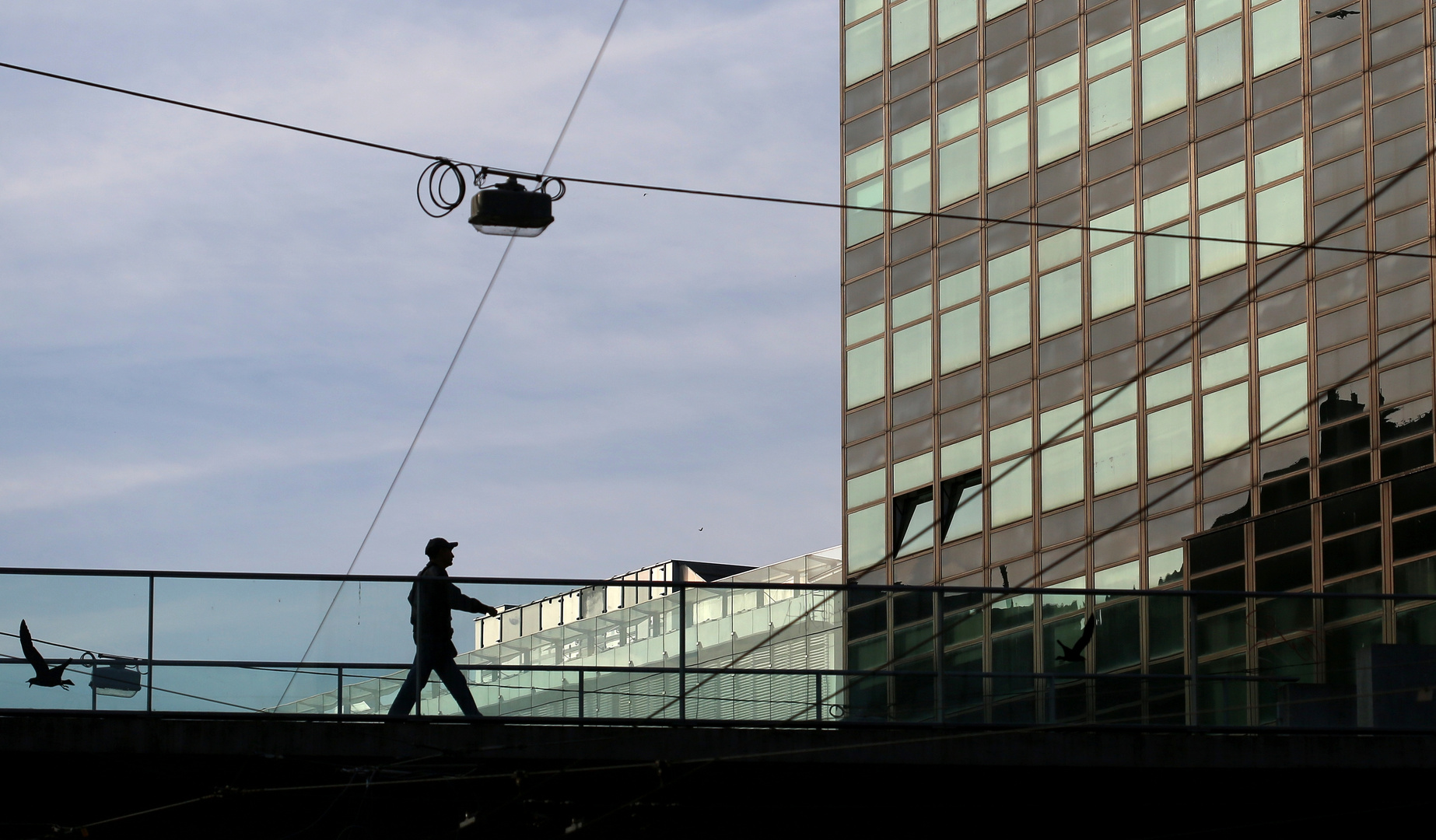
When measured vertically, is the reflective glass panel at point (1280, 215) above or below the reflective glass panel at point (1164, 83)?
below

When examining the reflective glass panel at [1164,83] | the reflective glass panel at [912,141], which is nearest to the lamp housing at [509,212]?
the reflective glass panel at [1164,83]

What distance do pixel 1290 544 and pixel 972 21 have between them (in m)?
15.4

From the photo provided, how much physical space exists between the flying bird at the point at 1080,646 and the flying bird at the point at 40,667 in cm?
759

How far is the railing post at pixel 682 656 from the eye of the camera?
17031 millimetres

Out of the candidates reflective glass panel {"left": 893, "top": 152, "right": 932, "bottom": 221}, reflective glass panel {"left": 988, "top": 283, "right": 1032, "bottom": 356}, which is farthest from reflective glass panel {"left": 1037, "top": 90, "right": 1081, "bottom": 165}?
reflective glass panel {"left": 893, "top": 152, "right": 932, "bottom": 221}

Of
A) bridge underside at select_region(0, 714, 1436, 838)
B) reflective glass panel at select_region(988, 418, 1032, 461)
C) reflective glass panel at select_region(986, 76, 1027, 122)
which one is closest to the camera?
bridge underside at select_region(0, 714, 1436, 838)

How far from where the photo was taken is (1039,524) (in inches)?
1820

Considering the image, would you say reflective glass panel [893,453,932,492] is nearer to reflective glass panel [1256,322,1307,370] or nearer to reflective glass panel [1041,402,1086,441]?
reflective glass panel [1041,402,1086,441]

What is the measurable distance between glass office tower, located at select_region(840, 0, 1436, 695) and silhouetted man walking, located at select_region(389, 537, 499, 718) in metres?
24.1

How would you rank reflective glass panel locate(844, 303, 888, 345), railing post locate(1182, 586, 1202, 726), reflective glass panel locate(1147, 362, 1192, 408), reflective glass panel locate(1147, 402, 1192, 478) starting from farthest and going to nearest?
reflective glass panel locate(844, 303, 888, 345) < reflective glass panel locate(1147, 362, 1192, 408) < reflective glass panel locate(1147, 402, 1192, 478) < railing post locate(1182, 586, 1202, 726)

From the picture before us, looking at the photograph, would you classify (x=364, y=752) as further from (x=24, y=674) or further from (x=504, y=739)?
(x=24, y=674)

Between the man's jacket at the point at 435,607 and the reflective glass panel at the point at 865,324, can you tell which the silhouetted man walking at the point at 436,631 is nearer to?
the man's jacket at the point at 435,607

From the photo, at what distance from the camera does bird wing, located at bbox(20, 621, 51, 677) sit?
16328 mm

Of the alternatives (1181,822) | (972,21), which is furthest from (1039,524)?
(1181,822)
